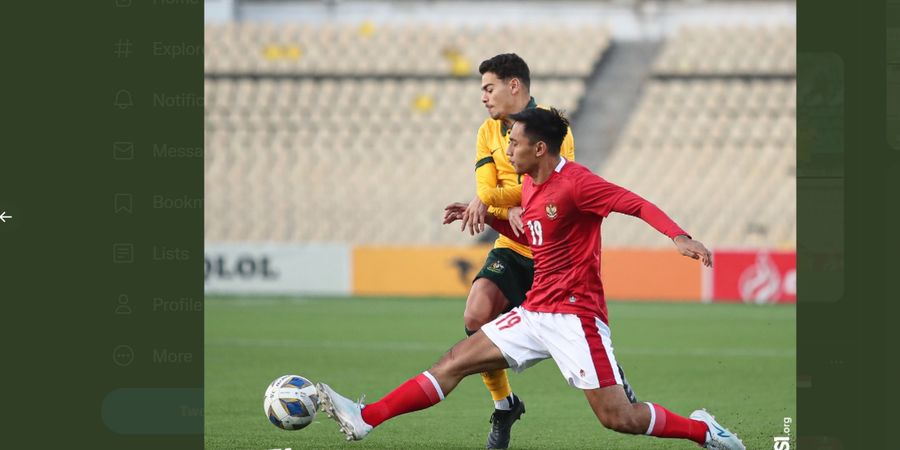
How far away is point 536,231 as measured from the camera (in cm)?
686

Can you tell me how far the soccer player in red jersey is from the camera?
6656 mm

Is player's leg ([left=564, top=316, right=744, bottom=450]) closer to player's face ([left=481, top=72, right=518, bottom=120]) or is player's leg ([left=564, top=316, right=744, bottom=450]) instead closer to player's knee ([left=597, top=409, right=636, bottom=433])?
player's knee ([left=597, top=409, right=636, bottom=433])

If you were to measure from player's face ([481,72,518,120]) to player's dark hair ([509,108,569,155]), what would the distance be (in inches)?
35.7

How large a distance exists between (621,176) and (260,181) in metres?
7.95

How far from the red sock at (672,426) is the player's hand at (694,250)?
1.02 metres

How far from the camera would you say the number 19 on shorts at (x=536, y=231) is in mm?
6836

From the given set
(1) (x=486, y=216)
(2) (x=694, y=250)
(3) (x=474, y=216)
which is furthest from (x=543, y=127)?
(2) (x=694, y=250)

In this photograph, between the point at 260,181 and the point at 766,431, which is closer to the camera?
the point at 766,431
